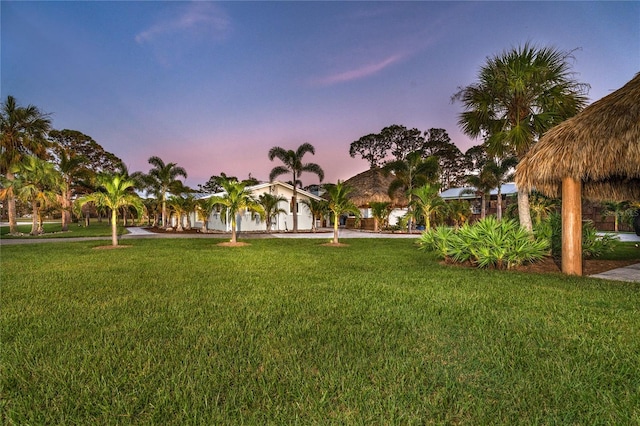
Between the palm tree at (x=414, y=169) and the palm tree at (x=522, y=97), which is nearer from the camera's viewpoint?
the palm tree at (x=522, y=97)

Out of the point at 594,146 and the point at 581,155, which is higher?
→ the point at 594,146

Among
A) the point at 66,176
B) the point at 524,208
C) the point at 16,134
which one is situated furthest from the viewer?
the point at 66,176

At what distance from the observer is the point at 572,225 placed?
297 inches

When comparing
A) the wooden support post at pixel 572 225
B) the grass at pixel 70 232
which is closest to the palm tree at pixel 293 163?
the grass at pixel 70 232

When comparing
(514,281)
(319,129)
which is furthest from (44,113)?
(514,281)

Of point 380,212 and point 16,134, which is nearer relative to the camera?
point 16,134

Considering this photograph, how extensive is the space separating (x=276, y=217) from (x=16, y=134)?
21206 mm

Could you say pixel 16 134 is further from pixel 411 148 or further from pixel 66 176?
pixel 411 148

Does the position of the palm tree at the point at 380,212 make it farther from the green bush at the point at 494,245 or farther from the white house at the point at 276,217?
the green bush at the point at 494,245

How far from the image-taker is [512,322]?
415 centimetres

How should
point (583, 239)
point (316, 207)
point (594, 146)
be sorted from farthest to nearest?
1. point (316, 207)
2. point (583, 239)
3. point (594, 146)

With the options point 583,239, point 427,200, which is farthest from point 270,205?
point 583,239

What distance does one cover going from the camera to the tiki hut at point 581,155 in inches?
251

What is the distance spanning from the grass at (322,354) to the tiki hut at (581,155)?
179 centimetres
